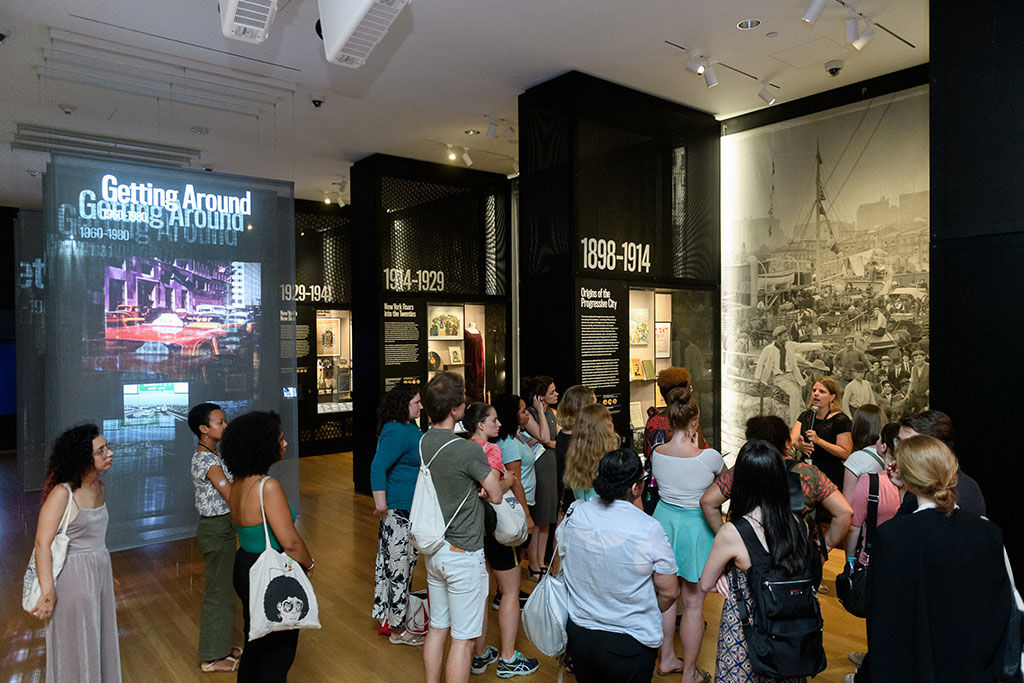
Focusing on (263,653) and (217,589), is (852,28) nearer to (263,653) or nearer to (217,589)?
(263,653)

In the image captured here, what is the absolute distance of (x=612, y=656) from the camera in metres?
2.61

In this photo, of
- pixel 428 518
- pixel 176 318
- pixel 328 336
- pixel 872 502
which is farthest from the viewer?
pixel 328 336

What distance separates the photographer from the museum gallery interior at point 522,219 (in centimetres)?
404

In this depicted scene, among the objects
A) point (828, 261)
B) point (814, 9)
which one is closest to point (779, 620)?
point (814, 9)

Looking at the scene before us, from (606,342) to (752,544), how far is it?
14.3ft

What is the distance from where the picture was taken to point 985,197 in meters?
3.88

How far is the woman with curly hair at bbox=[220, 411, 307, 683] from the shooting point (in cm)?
292

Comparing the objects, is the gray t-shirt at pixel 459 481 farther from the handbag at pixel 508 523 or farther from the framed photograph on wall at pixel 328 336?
the framed photograph on wall at pixel 328 336

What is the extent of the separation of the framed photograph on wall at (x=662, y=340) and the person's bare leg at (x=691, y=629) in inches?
156

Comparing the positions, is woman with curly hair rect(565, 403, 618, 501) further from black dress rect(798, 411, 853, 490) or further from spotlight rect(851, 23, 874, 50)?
spotlight rect(851, 23, 874, 50)

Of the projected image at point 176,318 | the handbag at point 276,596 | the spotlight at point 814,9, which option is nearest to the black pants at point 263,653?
the handbag at point 276,596

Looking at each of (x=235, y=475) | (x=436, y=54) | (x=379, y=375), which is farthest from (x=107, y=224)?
(x=379, y=375)

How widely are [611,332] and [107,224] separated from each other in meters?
4.50

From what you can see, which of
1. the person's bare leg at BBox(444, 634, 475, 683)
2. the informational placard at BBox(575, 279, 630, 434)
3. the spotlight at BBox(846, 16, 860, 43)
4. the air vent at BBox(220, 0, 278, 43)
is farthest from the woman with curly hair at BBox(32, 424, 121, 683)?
the spotlight at BBox(846, 16, 860, 43)
